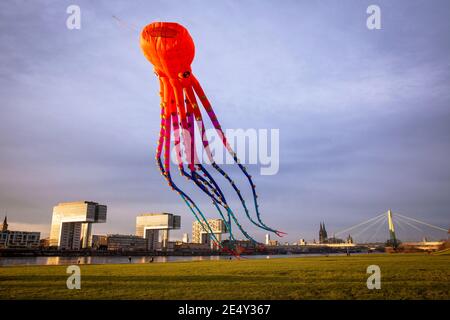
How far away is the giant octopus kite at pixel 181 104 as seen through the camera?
40.9 feet

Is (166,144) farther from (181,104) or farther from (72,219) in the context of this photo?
(72,219)

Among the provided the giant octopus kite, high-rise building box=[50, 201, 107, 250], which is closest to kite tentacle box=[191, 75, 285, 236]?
the giant octopus kite

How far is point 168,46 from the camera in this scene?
12.5 metres

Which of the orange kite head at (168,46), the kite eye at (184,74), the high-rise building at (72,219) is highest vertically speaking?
the orange kite head at (168,46)

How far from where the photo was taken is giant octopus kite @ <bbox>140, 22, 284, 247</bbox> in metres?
12.5

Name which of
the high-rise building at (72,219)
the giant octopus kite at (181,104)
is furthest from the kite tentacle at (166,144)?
the high-rise building at (72,219)

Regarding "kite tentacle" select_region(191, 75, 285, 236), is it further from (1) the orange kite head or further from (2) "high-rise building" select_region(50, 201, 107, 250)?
(2) "high-rise building" select_region(50, 201, 107, 250)

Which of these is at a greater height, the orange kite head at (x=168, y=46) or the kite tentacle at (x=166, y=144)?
the orange kite head at (x=168, y=46)

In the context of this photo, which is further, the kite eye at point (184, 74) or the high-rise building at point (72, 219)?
the high-rise building at point (72, 219)

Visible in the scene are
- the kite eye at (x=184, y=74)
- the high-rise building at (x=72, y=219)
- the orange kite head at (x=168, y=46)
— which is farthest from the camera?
the high-rise building at (x=72, y=219)

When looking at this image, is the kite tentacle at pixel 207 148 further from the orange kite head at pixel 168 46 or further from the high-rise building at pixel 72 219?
the high-rise building at pixel 72 219

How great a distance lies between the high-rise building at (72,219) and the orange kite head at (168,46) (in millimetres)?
176632
